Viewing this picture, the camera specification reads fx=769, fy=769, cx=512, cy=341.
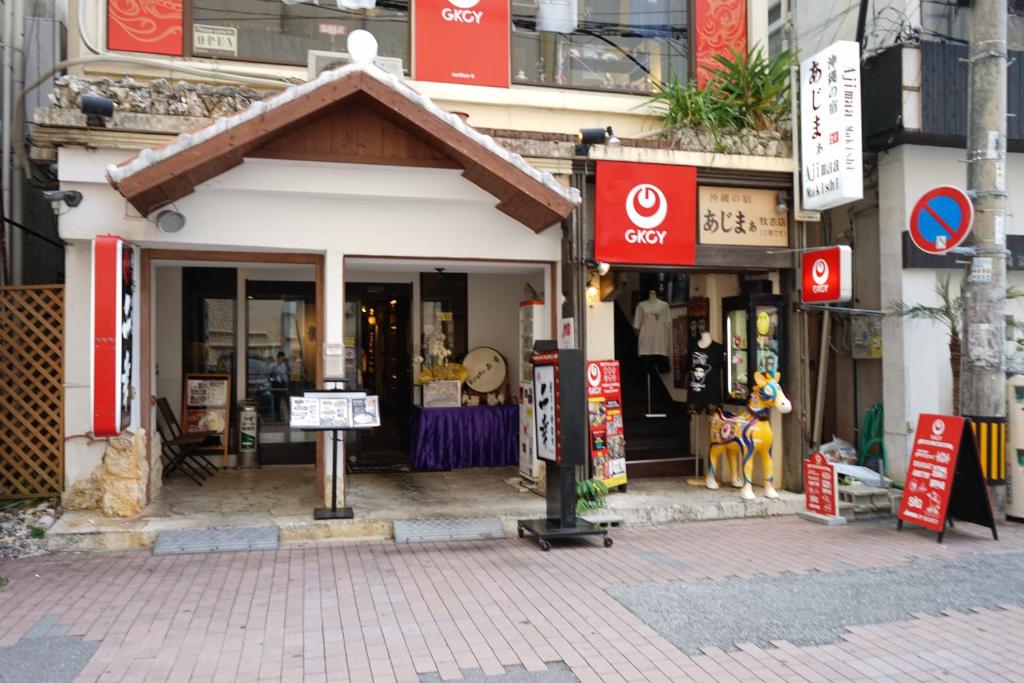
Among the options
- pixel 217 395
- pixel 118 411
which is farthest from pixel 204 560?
pixel 217 395

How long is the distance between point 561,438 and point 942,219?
14.9 ft

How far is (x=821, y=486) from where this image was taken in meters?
8.33

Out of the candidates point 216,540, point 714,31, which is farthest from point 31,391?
point 714,31

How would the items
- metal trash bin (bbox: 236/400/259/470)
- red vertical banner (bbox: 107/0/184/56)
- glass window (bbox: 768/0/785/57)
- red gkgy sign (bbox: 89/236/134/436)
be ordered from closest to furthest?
1. red gkgy sign (bbox: 89/236/134/436)
2. red vertical banner (bbox: 107/0/184/56)
3. metal trash bin (bbox: 236/400/259/470)
4. glass window (bbox: 768/0/785/57)

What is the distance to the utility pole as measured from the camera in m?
8.03

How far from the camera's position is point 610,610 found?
5461 millimetres

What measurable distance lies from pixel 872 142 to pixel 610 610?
22.5 feet

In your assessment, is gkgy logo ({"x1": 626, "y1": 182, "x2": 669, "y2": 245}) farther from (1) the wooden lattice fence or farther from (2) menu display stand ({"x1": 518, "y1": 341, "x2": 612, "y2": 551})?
(1) the wooden lattice fence

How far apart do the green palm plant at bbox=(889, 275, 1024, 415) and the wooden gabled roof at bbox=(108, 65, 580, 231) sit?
4.39 m

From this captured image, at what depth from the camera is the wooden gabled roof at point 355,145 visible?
265 inches

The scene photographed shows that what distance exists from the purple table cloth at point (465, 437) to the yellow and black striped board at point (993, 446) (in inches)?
220

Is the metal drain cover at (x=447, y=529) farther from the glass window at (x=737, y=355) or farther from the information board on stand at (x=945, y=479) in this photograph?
the information board on stand at (x=945, y=479)

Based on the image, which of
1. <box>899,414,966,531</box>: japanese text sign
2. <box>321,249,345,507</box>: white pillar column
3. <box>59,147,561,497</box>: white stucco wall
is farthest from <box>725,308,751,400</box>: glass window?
<box>321,249,345,507</box>: white pillar column

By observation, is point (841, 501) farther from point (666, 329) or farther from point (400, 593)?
point (400, 593)
